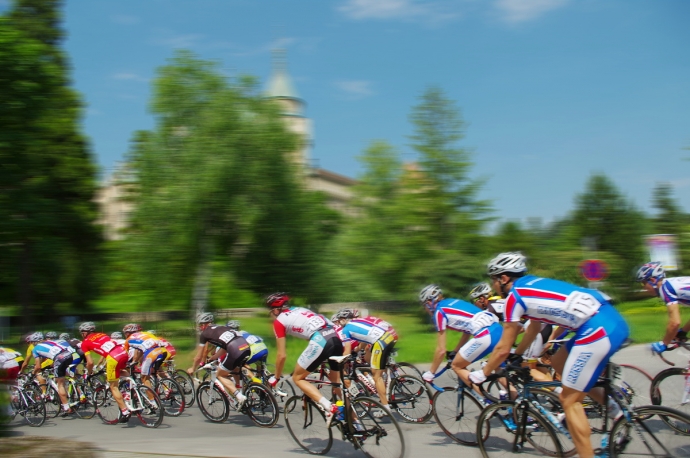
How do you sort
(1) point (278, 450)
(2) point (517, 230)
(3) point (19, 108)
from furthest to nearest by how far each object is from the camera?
(2) point (517, 230), (3) point (19, 108), (1) point (278, 450)

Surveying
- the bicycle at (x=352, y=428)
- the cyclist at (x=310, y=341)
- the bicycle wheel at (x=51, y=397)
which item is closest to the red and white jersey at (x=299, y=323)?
the cyclist at (x=310, y=341)

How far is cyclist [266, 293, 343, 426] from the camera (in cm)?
775

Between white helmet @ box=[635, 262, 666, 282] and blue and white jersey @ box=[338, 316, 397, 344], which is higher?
white helmet @ box=[635, 262, 666, 282]

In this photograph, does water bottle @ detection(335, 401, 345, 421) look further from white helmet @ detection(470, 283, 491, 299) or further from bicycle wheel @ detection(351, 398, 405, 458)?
white helmet @ detection(470, 283, 491, 299)

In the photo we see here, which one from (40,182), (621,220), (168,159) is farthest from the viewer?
(621,220)

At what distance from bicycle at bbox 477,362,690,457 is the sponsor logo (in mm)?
541

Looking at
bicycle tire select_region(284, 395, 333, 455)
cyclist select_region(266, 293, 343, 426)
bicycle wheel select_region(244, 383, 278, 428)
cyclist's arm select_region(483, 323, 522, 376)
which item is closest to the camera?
cyclist's arm select_region(483, 323, 522, 376)

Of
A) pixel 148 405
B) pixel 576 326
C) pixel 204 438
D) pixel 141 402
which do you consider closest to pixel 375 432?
pixel 576 326

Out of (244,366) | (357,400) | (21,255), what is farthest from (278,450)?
(21,255)

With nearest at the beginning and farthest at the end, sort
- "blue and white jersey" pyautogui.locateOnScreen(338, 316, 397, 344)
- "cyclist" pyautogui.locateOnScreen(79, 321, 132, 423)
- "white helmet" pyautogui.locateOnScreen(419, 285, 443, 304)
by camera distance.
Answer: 1. "white helmet" pyautogui.locateOnScreen(419, 285, 443, 304)
2. "blue and white jersey" pyautogui.locateOnScreen(338, 316, 397, 344)
3. "cyclist" pyautogui.locateOnScreen(79, 321, 132, 423)

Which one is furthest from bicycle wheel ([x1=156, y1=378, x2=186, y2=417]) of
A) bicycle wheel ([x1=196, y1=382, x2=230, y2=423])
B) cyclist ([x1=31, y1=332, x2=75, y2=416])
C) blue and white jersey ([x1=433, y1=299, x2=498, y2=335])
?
blue and white jersey ([x1=433, y1=299, x2=498, y2=335])

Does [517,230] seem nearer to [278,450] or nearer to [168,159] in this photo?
[168,159]

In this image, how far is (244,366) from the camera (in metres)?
10.7

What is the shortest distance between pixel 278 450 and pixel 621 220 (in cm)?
5276
